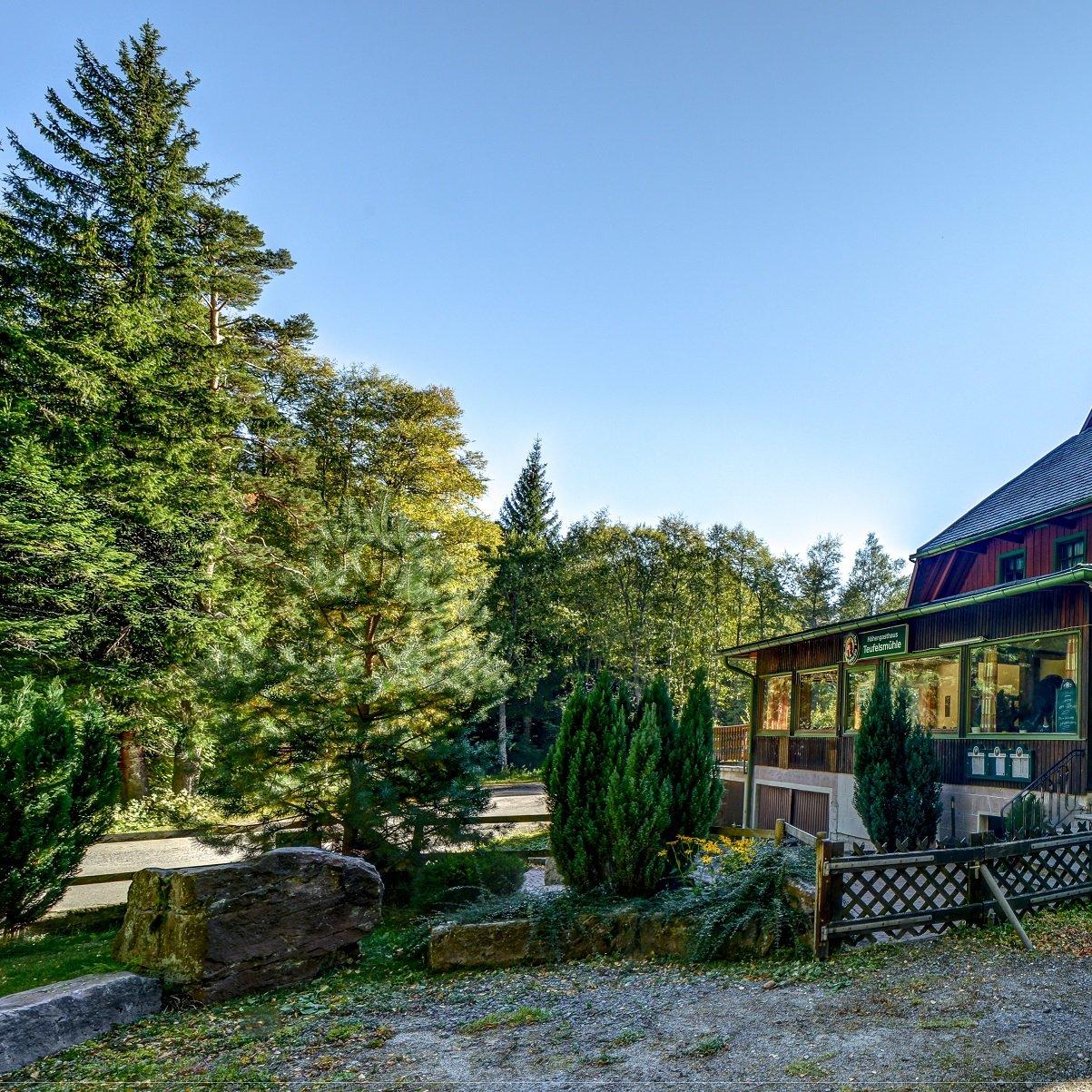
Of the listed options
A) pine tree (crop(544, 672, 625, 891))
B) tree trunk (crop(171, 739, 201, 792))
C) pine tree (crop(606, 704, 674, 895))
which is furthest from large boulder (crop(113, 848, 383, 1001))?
tree trunk (crop(171, 739, 201, 792))

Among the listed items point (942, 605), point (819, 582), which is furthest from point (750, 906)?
point (819, 582)

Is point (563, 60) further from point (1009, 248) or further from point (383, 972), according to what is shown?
point (383, 972)

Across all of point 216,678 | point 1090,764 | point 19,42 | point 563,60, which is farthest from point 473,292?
point 1090,764

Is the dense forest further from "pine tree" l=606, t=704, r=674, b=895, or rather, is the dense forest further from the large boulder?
"pine tree" l=606, t=704, r=674, b=895

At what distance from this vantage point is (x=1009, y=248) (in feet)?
36.6

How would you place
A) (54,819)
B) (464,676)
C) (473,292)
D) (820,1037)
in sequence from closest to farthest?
(820,1037), (54,819), (464,676), (473,292)

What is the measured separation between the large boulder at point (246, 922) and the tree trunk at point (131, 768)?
41.7ft

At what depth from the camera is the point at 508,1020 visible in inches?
219

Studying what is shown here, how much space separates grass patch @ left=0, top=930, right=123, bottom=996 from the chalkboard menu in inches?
446

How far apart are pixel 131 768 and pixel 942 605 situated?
→ 18077 mm

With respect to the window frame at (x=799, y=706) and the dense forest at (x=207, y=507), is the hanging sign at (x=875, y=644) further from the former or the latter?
the dense forest at (x=207, y=507)

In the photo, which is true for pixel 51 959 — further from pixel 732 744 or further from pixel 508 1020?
pixel 732 744

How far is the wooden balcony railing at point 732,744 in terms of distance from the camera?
1991 cm

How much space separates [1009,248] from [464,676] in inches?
393
